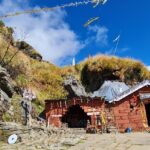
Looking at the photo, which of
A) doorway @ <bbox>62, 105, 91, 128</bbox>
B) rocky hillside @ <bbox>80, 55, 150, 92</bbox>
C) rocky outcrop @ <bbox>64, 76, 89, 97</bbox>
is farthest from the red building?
rocky hillside @ <bbox>80, 55, 150, 92</bbox>

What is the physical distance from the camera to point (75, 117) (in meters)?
34.7

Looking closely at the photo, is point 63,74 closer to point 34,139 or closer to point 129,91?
point 129,91

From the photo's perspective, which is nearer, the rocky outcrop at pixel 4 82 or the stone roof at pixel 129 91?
the rocky outcrop at pixel 4 82

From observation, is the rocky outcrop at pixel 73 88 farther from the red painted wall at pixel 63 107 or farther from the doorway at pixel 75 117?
the red painted wall at pixel 63 107

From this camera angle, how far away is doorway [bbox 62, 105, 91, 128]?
34000mm

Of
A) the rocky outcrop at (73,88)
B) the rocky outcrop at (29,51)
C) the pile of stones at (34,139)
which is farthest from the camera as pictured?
the rocky outcrop at (29,51)

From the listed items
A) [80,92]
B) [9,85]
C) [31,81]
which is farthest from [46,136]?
[31,81]

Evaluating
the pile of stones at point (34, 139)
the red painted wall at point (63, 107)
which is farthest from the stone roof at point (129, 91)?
the pile of stones at point (34, 139)

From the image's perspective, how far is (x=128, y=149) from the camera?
50.6ft

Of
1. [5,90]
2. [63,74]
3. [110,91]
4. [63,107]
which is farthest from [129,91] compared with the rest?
[63,74]

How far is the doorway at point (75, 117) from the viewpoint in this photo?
112 feet

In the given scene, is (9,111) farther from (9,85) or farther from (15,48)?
(15,48)

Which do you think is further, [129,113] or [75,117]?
[75,117]

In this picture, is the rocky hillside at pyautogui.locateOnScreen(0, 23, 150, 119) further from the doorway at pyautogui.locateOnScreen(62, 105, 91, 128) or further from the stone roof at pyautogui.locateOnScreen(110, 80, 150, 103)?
the stone roof at pyautogui.locateOnScreen(110, 80, 150, 103)
